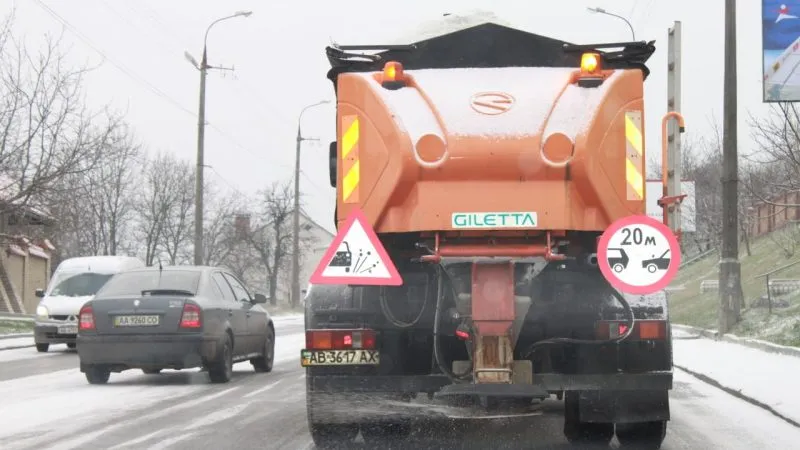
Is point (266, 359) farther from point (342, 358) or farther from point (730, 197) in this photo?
point (730, 197)

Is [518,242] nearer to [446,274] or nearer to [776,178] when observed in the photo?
[446,274]

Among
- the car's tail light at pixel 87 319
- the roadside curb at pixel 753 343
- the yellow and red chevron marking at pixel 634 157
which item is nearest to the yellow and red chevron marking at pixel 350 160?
the yellow and red chevron marking at pixel 634 157

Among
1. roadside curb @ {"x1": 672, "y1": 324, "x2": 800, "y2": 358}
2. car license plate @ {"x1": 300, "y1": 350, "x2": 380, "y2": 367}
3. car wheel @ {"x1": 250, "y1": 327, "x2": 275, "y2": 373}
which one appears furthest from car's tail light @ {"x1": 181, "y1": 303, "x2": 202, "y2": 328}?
roadside curb @ {"x1": 672, "y1": 324, "x2": 800, "y2": 358}

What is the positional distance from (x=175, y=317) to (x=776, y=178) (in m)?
24.0

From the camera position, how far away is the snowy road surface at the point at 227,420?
26.7 feet

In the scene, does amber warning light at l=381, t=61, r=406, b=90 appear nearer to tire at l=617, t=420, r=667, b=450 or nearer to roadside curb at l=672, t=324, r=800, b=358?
tire at l=617, t=420, r=667, b=450

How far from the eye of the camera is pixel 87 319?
12734 mm

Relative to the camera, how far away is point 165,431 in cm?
873

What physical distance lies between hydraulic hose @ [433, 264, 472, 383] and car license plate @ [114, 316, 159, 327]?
254 inches

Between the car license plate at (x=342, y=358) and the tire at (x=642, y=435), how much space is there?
197 centimetres

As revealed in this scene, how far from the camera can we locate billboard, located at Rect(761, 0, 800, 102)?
16.0 metres

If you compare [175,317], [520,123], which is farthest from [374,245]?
[175,317]

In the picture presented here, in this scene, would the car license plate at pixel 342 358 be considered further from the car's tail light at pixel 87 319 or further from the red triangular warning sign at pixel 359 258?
the car's tail light at pixel 87 319

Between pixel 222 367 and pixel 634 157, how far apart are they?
7.82 m
